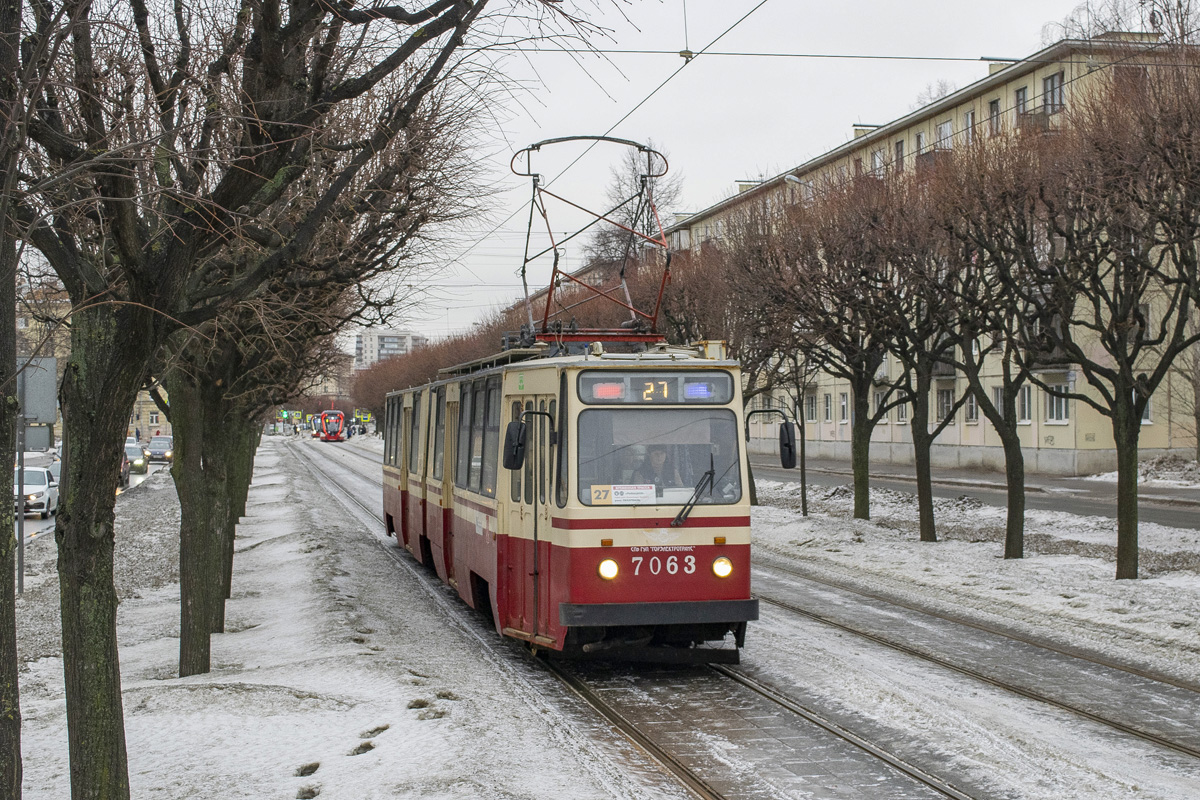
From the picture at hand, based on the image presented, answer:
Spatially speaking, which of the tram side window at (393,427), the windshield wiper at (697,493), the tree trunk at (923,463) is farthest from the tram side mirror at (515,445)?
the tree trunk at (923,463)

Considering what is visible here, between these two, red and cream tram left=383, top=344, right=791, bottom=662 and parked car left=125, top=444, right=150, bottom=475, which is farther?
parked car left=125, top=444, right=150, bottom=475

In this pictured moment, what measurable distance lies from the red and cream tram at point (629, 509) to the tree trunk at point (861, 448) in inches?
520

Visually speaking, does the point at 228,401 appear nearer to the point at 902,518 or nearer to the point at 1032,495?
the point at 902,518

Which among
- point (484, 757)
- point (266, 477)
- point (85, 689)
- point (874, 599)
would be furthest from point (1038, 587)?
point (266, 477)

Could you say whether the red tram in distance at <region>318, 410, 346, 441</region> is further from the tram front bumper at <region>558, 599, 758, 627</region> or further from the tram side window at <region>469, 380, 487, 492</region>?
the tram front bumper at <region>558, 599, 758, 627</region>

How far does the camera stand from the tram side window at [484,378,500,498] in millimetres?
11422

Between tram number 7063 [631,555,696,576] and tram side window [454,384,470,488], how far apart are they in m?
3.61

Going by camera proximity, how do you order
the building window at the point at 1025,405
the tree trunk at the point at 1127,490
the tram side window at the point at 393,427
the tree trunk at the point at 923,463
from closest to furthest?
the tree trunk at the point at 1127,490 < the tram side window at the point at 393,427 < the tree trunk at the point at 923,463 < the building window at the point at 1025,405

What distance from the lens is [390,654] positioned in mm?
10789

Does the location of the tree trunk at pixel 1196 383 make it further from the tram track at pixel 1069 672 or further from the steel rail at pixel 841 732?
the steel rail at pixel 841 732

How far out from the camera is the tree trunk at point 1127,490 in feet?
50.2

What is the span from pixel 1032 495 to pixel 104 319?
31.0 metres

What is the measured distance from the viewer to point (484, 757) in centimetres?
712

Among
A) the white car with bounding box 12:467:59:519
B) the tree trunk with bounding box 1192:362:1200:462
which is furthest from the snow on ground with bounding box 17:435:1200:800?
the tree trunk with bounding box 1192:362:1200:462
